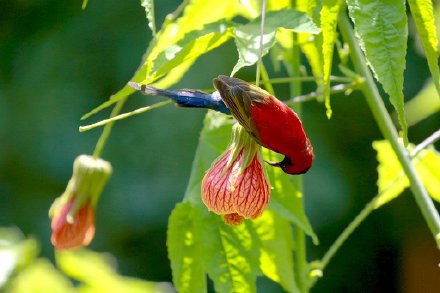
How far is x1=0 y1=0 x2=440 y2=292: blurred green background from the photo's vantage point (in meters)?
2.29

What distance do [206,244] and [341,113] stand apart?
134 cm

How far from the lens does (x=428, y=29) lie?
0.85m

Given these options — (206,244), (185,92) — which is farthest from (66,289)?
(185,92)

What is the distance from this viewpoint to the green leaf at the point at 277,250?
111cm

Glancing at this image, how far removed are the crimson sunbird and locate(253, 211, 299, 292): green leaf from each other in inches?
10.2

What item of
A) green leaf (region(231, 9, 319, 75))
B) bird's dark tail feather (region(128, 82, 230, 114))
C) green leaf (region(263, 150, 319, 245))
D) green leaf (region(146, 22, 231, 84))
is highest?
green leaf (region(231, 9, 319, 75))

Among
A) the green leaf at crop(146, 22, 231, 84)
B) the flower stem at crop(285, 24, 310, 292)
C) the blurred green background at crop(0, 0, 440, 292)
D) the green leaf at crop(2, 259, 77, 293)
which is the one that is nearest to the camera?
the green leaf at crop(146, 22, 231, 84)

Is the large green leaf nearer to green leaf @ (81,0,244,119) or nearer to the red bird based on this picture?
green leaf @ (81,0,244,119)

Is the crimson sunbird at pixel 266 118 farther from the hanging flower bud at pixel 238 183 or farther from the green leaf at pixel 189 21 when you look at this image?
the green leaf at pixel 189 21

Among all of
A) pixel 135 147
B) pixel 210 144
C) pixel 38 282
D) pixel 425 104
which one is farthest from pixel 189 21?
pixel 135 147

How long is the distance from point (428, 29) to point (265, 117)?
153 millimetres

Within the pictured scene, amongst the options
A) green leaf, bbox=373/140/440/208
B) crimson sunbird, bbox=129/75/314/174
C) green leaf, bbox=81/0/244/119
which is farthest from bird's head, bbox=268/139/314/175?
green leaf, bbox=373/140/440/208

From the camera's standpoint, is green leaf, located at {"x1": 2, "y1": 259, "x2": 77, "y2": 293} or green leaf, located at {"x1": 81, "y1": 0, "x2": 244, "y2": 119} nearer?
green leaf, located at {"x1": 81, "y1": 0, "x2": 244, "y2": 119}

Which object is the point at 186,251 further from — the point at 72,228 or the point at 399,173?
the point at 399,173
